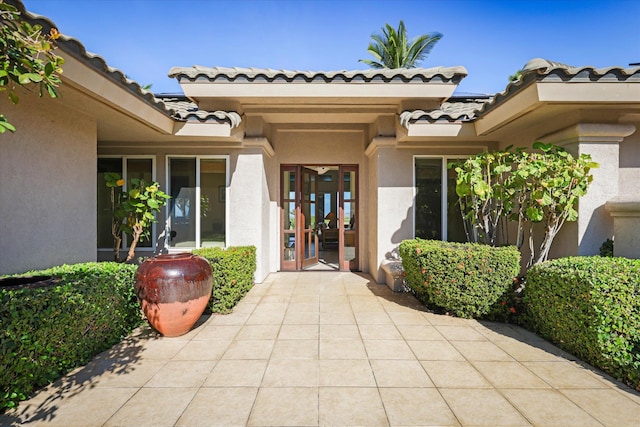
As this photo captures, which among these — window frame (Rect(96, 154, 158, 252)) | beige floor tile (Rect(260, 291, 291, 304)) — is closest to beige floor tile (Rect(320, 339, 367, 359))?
beige floor tile (Rect(260, 291, 291, 304))

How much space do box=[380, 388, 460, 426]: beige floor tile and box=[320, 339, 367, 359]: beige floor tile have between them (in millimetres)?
742

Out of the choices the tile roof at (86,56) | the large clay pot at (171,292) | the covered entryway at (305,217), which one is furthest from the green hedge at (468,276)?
the tile roof at (86,56)

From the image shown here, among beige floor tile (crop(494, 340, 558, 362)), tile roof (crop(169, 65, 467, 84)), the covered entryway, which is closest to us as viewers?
beige floor tile (crop(494, 340, 558, 362))

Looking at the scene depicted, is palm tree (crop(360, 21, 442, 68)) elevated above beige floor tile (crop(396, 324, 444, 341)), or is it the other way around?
palm tree (crop(360, 21, 442, 68))

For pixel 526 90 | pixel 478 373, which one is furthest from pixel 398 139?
pixel 478 373

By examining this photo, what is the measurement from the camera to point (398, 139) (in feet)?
22.6

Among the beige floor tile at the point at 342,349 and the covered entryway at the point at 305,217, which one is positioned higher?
the covered entryway at the point at 305,217

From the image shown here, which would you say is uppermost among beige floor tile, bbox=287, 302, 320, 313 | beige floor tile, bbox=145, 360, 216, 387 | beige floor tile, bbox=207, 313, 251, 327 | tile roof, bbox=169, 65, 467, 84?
tile roof, bbox=169, 65, 467, 84

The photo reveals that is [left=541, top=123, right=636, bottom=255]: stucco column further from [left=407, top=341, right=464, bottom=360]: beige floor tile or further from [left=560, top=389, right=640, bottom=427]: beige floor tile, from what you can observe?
[left=407, top=341, right=464, bottom=360]: beige floor tile

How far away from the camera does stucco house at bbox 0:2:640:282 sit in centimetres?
436

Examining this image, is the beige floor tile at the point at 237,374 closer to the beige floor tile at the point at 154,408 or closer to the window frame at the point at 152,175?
the beige floor tile at the point at 154,408

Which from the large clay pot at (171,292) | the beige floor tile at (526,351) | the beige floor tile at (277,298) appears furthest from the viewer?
the beige floor tile at (277,298)

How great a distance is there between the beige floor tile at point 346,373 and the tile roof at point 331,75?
16.3 feet

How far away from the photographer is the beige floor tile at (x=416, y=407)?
2.54 metres
